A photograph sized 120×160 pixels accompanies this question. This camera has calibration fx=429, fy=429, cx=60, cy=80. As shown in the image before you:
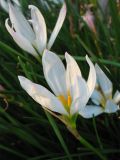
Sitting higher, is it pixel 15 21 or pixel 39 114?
pixel 15 21

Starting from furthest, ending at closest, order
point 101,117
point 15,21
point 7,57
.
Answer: point 7,57
point 101,117
point 15,21

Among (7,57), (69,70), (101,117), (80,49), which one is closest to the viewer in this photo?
(69,70)

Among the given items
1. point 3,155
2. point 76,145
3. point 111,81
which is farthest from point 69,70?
point 3,155

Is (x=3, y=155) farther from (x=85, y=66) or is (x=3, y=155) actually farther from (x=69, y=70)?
(x=69, y=70)

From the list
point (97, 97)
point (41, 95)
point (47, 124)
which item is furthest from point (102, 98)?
point (41, 95)

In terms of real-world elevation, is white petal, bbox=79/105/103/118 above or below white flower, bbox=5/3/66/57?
below

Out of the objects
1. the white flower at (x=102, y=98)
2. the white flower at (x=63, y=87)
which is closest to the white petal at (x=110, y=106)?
the white flower at (x=102, y=98)

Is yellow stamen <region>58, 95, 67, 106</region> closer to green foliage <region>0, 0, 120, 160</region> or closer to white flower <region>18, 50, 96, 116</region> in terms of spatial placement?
white flower <region>18, 50, 96, 116</region>

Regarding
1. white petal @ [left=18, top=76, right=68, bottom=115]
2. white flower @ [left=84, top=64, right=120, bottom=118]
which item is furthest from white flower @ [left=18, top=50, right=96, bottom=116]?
white flower @ [left=84, top=64, right=120, bottom=118]
